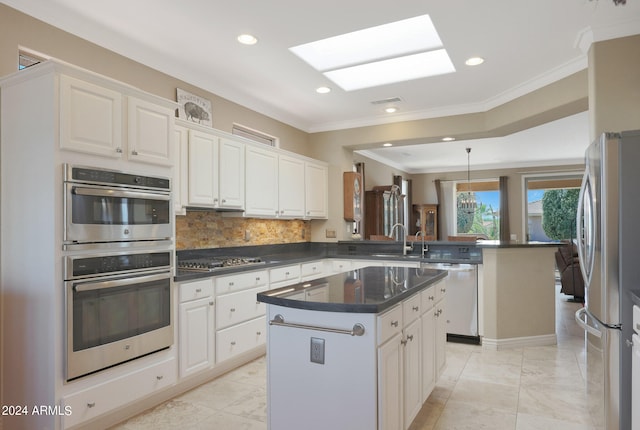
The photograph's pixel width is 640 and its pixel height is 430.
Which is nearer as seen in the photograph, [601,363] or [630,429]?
[630,429]

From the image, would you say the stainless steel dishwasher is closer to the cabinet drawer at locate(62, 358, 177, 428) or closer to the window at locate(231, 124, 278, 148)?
the window at locate(231, 124, 278, 148)

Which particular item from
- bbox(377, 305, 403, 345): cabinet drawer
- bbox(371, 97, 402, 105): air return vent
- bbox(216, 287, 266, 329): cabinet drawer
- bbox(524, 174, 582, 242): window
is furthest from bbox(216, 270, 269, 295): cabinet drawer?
bbox(524, 174, 582, 242): window

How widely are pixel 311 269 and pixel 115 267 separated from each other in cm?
Result: 269

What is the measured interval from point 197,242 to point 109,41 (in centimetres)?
195

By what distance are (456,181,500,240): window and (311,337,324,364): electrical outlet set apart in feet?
30.8

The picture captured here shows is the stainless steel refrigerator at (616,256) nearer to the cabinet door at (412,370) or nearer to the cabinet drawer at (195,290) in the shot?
the cabinet door at (412,370)

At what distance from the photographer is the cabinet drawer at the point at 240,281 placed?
3.54 metres

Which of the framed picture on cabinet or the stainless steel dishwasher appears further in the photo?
the stainless steel dishwasher

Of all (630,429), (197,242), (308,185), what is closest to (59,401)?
(197,242)

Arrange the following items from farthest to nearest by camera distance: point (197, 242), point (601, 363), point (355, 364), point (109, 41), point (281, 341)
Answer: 1. point (197, 242)
2. point (109, 41)
3. point (601, 363)
4. point (281, 341)
5. point (355, 364)

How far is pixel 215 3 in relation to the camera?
2.79 meters

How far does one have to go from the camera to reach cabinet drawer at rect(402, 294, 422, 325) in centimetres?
227

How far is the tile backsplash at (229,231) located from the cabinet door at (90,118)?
146cm

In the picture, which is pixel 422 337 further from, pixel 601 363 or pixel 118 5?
pixel 118 5
